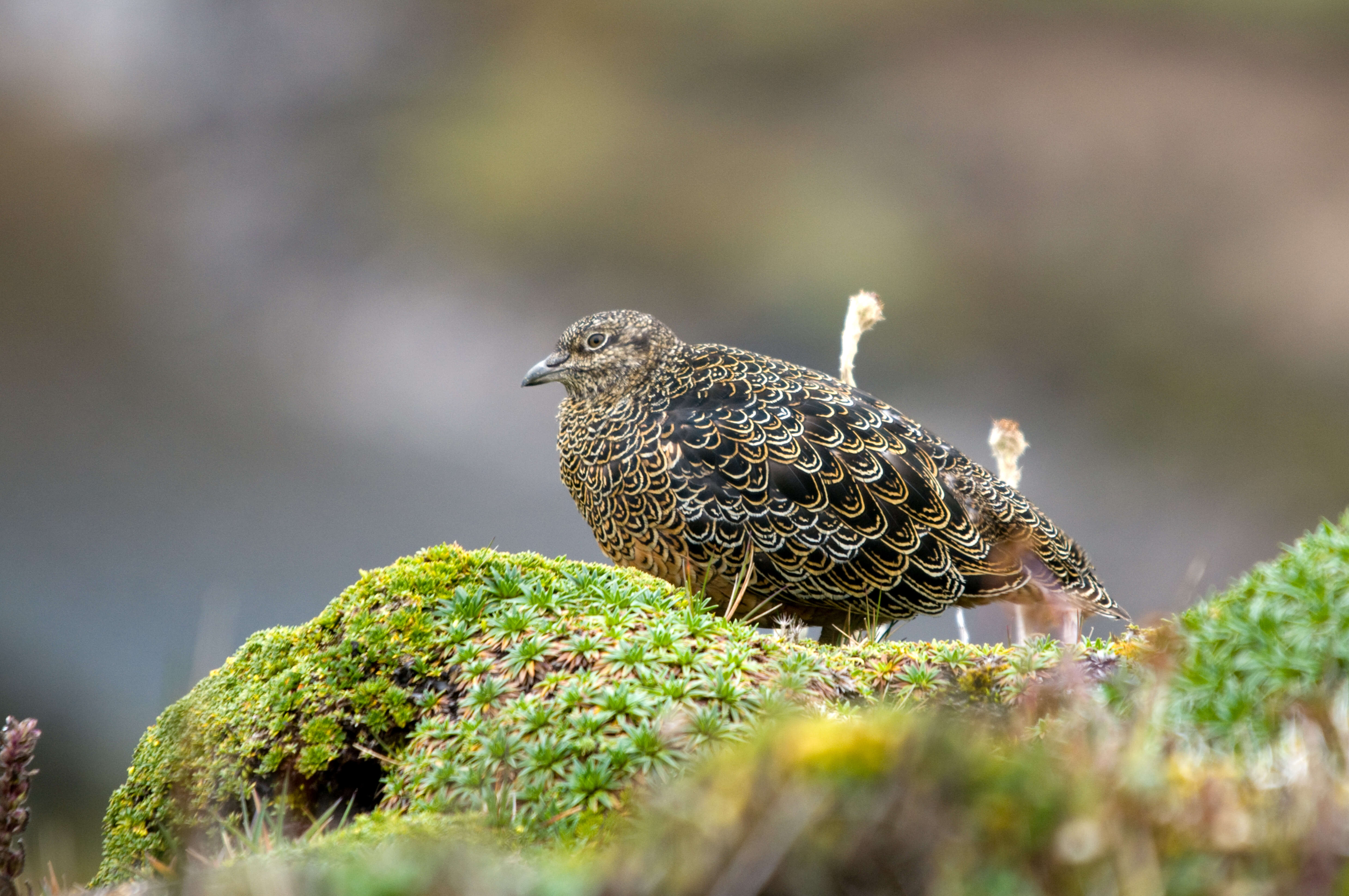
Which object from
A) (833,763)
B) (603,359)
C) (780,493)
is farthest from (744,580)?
(833,763)

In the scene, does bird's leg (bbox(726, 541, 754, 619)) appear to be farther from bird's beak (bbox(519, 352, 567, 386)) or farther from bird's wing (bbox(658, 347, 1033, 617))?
bird's beak (bbox(519, 352, 567, 386))

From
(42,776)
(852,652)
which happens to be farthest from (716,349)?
(42,776)

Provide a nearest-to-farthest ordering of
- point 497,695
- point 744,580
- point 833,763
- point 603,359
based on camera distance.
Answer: point 833,763 → point 497,695 → point 744,580 → point 603,359

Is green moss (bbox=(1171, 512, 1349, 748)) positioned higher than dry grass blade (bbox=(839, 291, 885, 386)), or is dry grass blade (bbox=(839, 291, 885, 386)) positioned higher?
dry grass blade (bbox=(839, 291, 885, 386))

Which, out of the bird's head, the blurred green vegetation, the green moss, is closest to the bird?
the bird's head

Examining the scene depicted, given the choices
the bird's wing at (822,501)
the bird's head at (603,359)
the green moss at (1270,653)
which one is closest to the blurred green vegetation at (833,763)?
the green moss at (1270,653)

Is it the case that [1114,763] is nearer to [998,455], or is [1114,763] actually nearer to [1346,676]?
[1346,676]

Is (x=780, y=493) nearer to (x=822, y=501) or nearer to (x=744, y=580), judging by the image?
(x=822, y=501)
